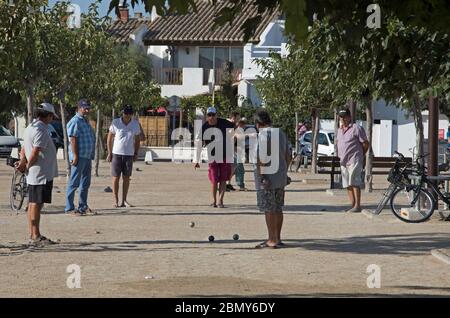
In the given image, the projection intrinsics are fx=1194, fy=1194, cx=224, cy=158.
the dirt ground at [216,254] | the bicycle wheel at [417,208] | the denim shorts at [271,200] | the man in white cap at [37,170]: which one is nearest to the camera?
the dirt ground at [216,254]

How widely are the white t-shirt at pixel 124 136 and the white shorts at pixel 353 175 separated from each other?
381 centimetres

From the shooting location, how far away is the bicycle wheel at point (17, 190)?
754 inches

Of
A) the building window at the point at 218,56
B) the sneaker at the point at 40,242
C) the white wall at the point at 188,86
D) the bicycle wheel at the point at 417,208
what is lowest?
the sneaker at the point at 40,242

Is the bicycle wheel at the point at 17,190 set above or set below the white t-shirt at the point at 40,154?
below

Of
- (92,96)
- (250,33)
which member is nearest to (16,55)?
(250,33)

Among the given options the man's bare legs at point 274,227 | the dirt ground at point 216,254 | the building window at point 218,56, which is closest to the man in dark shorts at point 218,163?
the dirt ground at point 216,254

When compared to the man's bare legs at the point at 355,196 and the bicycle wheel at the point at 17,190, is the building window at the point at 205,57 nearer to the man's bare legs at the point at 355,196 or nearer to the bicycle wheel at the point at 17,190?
the man's bare legs at the point at 355,196

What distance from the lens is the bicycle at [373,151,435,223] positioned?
1855 cm

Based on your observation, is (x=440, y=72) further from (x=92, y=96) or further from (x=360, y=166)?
(x=92, y=96)

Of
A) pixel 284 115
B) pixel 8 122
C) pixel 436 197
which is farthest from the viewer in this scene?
pixel 8 122

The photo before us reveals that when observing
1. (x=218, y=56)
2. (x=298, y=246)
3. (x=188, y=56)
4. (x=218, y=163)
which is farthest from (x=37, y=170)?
(x=188, y=56)

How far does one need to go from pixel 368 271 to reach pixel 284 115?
102 ft

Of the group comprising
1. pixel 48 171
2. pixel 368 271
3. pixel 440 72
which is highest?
pixel 440 72

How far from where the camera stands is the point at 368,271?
12.4 m
